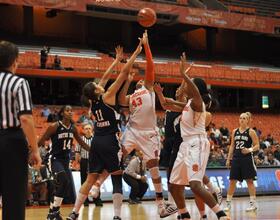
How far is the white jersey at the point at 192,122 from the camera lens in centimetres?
753

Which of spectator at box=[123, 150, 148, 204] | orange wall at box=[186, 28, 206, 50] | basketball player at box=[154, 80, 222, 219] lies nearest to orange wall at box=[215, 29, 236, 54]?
orange wall at box=[186, 28, 206, 50]

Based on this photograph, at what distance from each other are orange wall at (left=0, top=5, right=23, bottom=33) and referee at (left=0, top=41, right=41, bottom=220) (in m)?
27.8

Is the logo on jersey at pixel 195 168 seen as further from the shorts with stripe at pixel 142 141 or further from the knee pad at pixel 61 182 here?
the knee pad at pixel 61 182

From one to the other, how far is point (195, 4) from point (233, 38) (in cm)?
754

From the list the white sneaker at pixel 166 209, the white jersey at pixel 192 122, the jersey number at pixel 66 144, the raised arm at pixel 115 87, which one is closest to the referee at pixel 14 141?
the white jersey at pixel 192 122

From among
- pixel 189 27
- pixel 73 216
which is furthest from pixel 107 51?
pixel 73 216

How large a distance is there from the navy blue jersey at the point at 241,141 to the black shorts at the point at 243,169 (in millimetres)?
109

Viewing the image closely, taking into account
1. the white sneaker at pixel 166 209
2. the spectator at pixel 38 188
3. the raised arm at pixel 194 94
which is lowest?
the spectator at pixel 38 188

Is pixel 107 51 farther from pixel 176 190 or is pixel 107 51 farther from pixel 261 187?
pixel 176 190

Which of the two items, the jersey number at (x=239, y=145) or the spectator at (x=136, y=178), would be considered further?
the spectator at (x=136, y=178)

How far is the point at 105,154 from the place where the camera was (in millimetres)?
8148

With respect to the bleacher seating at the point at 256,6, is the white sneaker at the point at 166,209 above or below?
below

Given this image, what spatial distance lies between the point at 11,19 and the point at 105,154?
84.2 feet

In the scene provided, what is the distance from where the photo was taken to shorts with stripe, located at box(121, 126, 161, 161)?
880 cm
